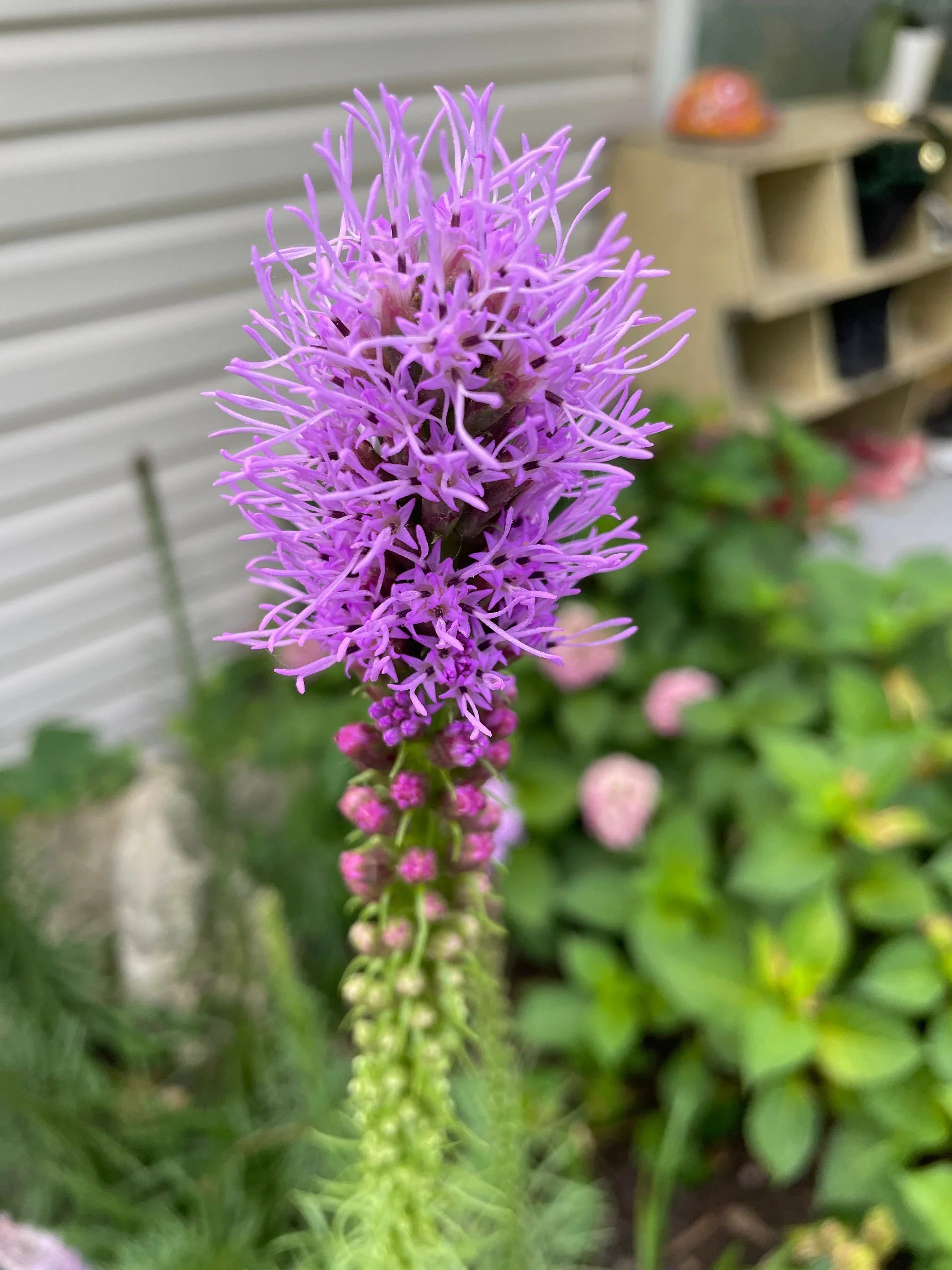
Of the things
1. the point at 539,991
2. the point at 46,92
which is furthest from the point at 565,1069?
the point at 46,92

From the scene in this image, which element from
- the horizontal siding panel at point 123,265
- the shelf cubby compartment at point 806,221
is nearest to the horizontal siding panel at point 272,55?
the horizontal siding panel at point 123,265

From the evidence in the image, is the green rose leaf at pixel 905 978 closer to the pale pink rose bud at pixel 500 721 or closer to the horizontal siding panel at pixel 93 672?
the pale pink rose bud at pixel 500 721

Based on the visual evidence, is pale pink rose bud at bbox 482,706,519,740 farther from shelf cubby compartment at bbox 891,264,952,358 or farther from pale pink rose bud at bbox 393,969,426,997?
shelf cubby compartment at bbox 891,264,952,358

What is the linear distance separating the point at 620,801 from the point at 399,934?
0.80 metres

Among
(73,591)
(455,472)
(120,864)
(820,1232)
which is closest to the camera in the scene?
(455,472)

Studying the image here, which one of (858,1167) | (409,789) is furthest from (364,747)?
(858,1167)

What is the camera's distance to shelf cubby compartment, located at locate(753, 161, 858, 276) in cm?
196

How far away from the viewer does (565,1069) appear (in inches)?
50.4

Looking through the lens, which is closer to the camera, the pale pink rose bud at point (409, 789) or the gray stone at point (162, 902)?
the pale pink rose bud at point (409, 789)

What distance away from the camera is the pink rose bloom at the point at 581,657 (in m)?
1.30

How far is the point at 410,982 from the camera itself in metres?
0.47

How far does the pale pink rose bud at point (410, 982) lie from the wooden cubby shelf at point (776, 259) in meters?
1.60

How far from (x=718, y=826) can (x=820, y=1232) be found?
59cm

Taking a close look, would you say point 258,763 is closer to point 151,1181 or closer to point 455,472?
point 151,1181
